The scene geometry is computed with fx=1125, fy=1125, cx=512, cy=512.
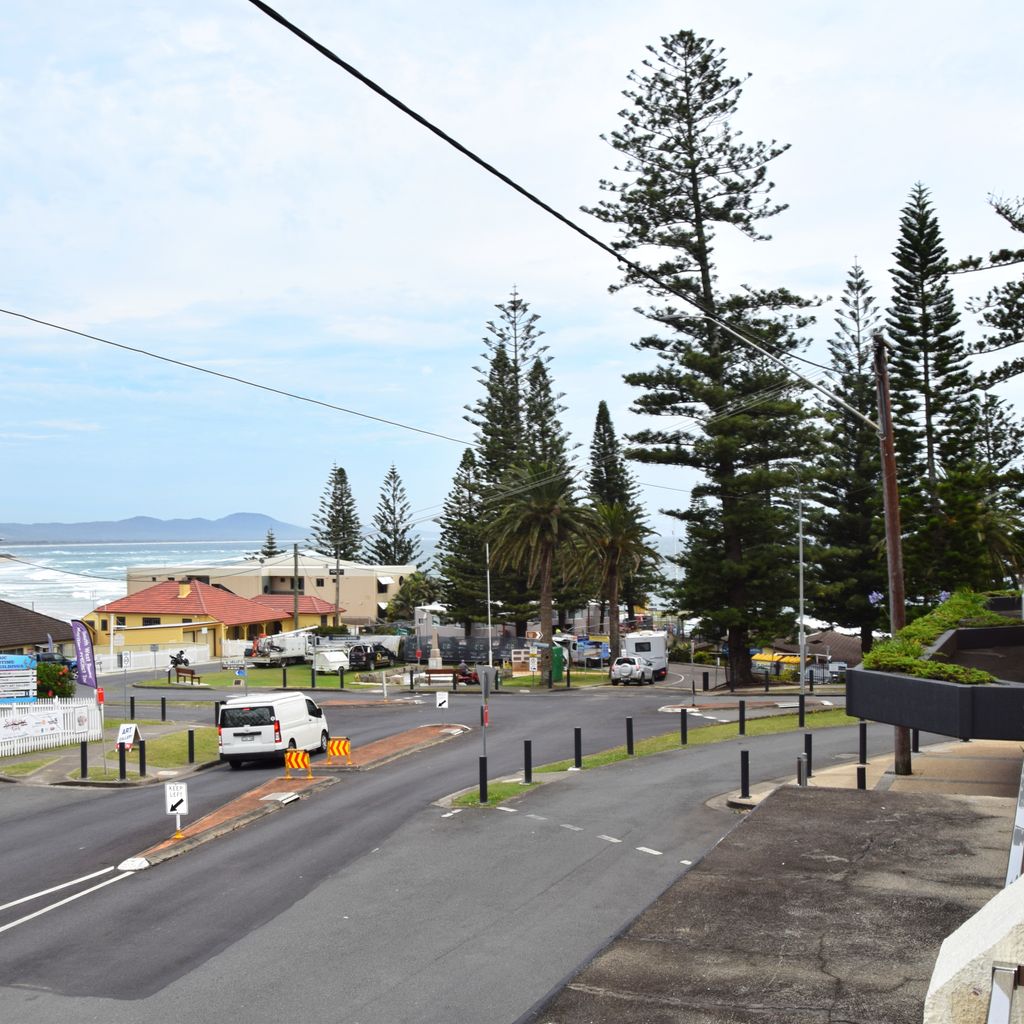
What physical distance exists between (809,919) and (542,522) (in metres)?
48.4

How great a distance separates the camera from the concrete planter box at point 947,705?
1132cm

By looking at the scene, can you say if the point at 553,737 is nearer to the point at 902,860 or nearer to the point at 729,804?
the point at 729,804

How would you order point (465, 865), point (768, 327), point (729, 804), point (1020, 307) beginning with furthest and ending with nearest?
point (768, 327), point (1020, 307), point (729, 804), point (465, 865)

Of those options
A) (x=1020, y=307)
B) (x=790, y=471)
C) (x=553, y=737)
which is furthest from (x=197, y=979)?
(x=1020, y=307)

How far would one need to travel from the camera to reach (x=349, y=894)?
13531 millimetres

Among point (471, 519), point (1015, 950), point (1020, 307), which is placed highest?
point (1020, 307)

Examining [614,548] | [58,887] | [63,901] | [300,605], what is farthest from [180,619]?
[63,901]

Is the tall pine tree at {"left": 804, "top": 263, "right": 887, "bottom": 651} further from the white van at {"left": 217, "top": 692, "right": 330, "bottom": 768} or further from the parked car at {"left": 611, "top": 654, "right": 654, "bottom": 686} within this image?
the white van at {"left": 217, "top": 692, "right": 330, "bottom": 768}

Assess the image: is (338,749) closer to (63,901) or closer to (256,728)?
(256,728)

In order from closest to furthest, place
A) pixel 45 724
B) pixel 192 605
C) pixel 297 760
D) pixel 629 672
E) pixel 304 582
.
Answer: pixel 297 760 < pixel 45 724 < pixel 629 672 < pixel 192 605 < pixel 304 582

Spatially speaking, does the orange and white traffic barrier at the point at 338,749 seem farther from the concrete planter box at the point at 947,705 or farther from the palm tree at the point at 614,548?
the palm tree at the point at 614,548

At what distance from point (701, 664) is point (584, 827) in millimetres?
58855

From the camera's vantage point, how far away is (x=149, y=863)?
1577cm

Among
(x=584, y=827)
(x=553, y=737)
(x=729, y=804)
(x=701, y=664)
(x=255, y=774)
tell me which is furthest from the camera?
(x=701, y=664)
